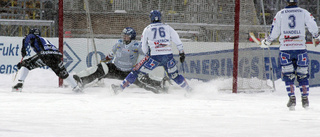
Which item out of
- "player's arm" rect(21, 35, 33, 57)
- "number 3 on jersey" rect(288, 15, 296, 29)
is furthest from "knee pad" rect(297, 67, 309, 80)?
"player's arm" rect(21, 35, 33, 57)

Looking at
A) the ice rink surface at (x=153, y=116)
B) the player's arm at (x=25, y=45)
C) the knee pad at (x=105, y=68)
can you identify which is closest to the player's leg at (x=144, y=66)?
the ice rink surface at (x=153, y=116)

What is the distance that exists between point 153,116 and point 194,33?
545 centimetres

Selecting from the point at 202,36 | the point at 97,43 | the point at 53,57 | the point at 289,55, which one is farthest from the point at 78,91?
the point at 289,55

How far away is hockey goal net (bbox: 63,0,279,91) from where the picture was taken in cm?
995

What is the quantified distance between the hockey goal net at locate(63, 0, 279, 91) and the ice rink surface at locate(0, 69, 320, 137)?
1.08 m

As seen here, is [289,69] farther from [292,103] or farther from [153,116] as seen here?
[153,116]

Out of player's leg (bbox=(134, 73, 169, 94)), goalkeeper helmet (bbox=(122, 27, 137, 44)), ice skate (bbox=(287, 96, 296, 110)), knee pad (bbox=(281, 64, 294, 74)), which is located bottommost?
player's leg (bbox=(134, 73, 169, 94))

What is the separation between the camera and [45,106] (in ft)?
22.0

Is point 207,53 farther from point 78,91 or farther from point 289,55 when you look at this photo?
point 289,55

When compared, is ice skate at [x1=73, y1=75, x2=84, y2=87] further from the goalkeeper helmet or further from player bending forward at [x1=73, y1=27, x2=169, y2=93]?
the goalkeeper helmet

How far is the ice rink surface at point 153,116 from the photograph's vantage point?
4570 millimetres

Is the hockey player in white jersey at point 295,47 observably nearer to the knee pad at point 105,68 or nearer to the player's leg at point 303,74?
the player's leg at point 303,74

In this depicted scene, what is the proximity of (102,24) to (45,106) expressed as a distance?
4.83 metres

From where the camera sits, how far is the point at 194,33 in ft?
36.2
